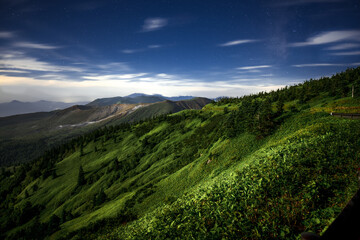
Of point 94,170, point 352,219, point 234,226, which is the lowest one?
point 94,170

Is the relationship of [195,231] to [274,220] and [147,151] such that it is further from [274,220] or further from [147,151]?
[147,151]

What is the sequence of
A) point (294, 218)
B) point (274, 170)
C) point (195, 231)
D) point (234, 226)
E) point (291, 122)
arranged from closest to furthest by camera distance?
1. point (294, 218)
2. point (234, 226)
3. point (195, 231)
4. point (274, 170)
5. point (291, 122)

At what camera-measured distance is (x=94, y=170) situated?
124 meters

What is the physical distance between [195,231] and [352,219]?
7.93m

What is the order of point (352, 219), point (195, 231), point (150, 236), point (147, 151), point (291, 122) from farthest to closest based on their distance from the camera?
point (147, 151)
point (291, 122)
point (150, 236)
point (195, 231)
point (352, 219)

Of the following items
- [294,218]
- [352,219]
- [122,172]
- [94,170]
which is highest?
[352,219]

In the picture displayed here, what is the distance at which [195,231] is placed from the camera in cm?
926

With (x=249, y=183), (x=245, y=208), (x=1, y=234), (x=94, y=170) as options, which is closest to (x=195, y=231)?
(x=245, y=208)

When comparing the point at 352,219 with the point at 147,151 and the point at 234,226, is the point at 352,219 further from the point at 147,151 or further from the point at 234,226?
the point at 147,151

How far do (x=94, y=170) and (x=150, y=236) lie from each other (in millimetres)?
133388

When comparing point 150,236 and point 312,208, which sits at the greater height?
point 312,208

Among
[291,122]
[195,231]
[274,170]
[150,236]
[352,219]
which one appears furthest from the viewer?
[291,122]

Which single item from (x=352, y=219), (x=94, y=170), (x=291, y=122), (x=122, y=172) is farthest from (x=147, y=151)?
(x=352, y=219)

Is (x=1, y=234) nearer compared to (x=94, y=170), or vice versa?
(x=1, y=234)
